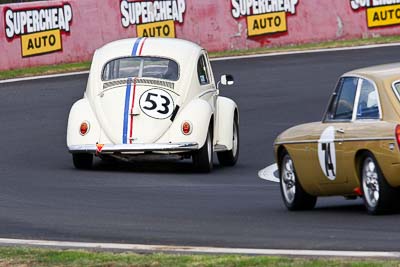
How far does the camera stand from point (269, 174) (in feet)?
57.4

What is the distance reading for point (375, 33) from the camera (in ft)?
108

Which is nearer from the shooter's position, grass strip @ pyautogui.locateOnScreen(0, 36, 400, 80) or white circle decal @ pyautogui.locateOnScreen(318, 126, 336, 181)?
white circle decal @ pyautogui.locateOnScreen(318, 126, 336, 181)

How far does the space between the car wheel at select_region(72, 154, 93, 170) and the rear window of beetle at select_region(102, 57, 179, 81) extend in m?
1.09

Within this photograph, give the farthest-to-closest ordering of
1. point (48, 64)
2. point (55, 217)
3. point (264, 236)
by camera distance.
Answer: point (48, 64) < point (55, 217) < point (264, 236)

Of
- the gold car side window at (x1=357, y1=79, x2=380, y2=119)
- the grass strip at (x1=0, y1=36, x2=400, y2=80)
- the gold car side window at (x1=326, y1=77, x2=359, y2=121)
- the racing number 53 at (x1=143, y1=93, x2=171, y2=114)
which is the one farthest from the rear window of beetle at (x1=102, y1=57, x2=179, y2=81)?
the grass strip at (x1=0, y1=36, x2=400, y2=80)

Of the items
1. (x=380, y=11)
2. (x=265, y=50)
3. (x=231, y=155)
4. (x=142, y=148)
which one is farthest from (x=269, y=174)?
(x=380, y=11)

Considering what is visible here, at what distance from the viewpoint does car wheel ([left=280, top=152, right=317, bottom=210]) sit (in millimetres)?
12656

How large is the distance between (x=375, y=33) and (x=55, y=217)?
2186 centimetres

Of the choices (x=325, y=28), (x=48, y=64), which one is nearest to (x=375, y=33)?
(x=325, y=28)

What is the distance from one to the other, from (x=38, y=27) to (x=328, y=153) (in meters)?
18.6

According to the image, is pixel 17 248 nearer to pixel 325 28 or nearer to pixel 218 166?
pixel 218 166

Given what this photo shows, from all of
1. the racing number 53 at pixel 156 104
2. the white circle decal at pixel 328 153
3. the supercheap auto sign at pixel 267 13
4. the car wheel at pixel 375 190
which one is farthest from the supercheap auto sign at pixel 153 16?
the car wheel at pixel 375 190

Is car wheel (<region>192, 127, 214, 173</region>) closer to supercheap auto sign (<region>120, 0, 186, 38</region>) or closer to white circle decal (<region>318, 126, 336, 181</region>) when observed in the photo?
white circle decal (<region>318, 126, 336, 181</region>)

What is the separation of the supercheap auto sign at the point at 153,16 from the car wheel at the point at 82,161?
13.3 meters
